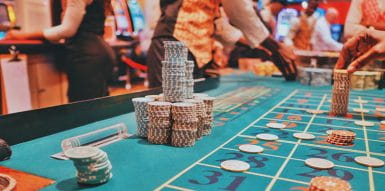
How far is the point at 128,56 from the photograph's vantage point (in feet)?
29.6

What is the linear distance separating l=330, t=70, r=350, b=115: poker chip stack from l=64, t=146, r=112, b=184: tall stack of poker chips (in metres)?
1.61

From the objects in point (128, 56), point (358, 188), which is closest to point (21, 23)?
point (128, 56)

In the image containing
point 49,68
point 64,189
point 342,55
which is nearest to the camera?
point 64,189

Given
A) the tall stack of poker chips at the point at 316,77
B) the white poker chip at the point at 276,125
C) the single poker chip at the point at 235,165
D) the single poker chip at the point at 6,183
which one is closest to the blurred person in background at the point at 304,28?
Result: the tall stack of poker chips at the point at 316,77

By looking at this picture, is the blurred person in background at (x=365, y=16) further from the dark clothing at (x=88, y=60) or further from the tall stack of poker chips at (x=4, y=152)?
the tall stack of poker chips at (x=4, y=152)

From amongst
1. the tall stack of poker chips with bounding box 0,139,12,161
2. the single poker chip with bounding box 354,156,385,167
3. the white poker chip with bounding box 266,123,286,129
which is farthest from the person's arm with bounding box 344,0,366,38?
the tall stack of poker chips with bounding box 0,139,12,161

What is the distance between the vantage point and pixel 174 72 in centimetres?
164

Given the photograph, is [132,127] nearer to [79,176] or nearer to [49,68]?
[79,176]

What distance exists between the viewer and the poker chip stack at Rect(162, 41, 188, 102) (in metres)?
1.62

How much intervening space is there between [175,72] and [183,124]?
28 cm

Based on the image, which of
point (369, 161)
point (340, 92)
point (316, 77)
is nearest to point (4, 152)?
point (369, 161)

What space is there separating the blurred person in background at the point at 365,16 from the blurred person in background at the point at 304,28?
500 cm

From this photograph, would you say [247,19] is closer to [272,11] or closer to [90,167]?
[90,167]

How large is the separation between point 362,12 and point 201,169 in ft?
6.67
